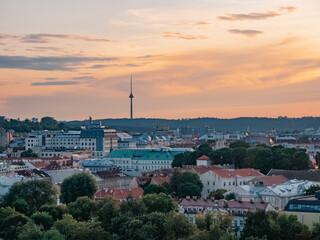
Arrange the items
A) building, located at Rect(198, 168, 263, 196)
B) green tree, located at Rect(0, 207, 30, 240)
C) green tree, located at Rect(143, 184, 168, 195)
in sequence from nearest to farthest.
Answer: green tree, located at Rect(0, 207, 30, 240), green tree, located at Rect(143, 184, 168, 195), building, located at Rect(198, 168, 263, 196)

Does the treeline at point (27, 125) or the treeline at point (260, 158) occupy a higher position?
the treeline at point (27, 125)

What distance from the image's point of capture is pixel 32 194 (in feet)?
195

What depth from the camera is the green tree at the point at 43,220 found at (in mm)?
49797

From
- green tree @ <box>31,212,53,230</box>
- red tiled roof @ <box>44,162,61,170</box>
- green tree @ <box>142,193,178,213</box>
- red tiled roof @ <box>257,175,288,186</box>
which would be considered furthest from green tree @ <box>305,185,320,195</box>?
red tiled roof @ <box>44,162,61,170</box>

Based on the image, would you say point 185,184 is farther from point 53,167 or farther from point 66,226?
point 53,167

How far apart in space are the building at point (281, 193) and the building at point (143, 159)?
42.5 meters

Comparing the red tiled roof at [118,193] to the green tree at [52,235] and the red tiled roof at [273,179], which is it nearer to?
the red tiled roof at [273,179]

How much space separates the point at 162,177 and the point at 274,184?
1271 cm

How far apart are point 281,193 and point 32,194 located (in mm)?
17064

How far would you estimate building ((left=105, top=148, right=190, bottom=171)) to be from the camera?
105 meters

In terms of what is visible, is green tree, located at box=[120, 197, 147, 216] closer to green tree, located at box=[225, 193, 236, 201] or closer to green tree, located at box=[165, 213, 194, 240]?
green tree, located at box=[165, 213, 194, 240]

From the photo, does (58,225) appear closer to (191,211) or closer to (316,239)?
(191,211)

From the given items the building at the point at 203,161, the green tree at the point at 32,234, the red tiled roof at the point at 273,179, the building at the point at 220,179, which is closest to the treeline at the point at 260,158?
the building at the point at 203,161

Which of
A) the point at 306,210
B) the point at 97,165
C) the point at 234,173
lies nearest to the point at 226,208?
the point at 306,210
